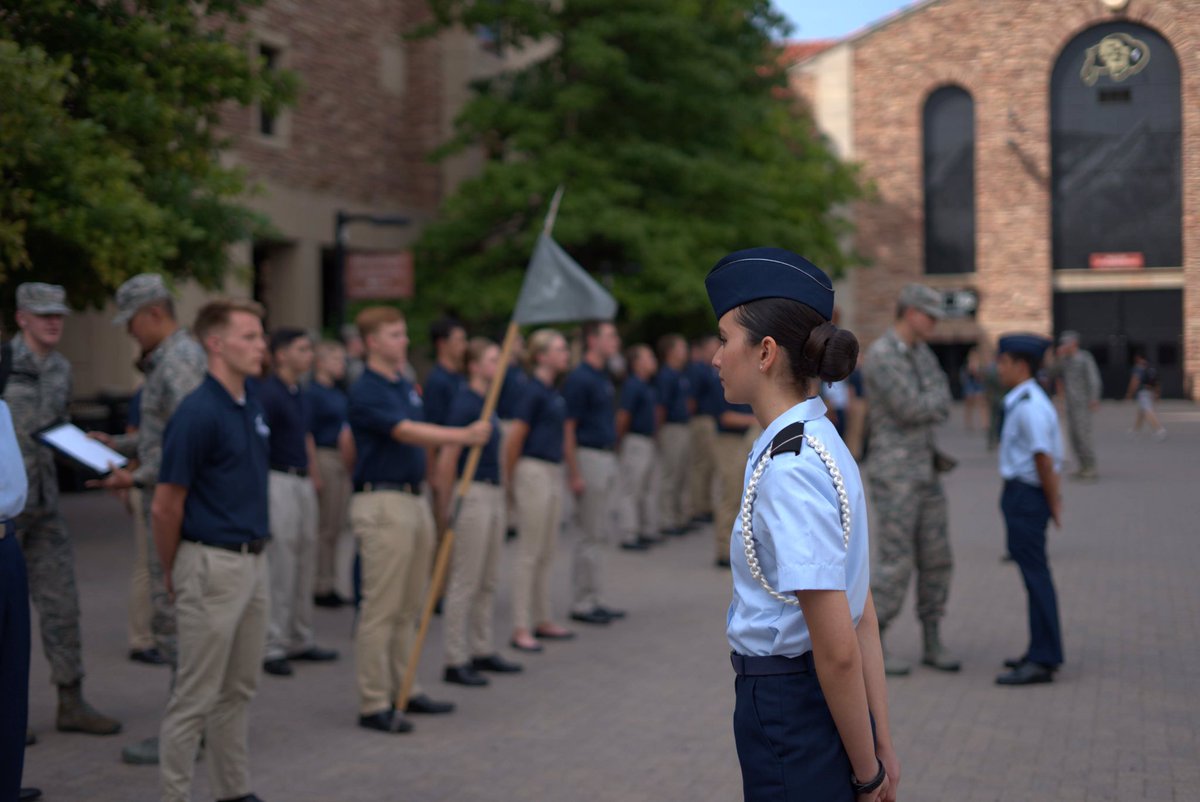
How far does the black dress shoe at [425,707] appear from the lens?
745 centimetres

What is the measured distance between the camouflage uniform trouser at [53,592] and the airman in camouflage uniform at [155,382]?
0.71 m

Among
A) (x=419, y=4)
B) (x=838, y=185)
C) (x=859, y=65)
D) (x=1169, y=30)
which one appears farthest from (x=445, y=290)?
(x=859, y=65)

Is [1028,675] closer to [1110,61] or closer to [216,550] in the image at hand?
[216,550]

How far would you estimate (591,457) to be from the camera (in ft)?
35.3

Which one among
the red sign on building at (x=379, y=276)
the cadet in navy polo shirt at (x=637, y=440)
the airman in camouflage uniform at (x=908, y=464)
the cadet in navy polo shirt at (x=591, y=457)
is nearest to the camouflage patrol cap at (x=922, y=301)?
the airman in camouflage uniform at (x=908, y=464)

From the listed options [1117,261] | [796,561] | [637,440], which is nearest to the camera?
[796,561]

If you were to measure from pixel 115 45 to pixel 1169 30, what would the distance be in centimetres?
912

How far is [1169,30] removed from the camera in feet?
35.7

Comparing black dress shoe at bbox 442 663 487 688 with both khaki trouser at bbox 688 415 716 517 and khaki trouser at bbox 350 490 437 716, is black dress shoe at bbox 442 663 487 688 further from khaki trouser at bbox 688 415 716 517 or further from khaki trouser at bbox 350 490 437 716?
khaki trouser at bbox 688 415 716 517

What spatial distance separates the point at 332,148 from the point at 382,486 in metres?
20.1

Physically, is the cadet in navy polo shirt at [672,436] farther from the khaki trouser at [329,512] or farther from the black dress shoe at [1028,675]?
the black dress shoe at [1028,675]

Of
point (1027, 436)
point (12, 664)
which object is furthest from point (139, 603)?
point (1027, 436)

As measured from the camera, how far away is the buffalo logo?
68.9ft

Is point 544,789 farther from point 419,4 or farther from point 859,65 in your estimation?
point 859,65
